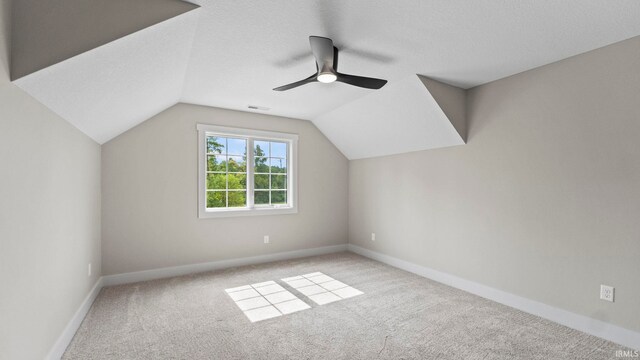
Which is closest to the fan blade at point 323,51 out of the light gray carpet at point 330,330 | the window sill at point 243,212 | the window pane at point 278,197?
the light gray carpet at point 330,330

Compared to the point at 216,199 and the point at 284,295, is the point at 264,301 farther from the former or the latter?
the point at 216,199

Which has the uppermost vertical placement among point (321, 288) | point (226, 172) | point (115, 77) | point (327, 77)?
point (327, 77)

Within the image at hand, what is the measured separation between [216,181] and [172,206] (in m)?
0.71

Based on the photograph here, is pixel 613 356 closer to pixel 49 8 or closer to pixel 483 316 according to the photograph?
pixel 483 316

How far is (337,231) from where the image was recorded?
553 centimetres

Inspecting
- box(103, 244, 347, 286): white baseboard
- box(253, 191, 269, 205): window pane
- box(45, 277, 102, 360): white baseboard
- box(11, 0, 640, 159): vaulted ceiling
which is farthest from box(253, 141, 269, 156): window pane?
box(45, 277, 102, 360): white baseboard

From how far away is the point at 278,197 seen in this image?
200 inches

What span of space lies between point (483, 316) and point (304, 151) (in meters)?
3.45

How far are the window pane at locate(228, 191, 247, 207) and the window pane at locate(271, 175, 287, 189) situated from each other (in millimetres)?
513

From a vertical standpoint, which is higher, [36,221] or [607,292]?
[36,221]

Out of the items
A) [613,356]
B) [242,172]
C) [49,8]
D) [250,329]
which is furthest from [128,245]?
Result: [613,356]

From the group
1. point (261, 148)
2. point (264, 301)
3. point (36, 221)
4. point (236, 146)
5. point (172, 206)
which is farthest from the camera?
point (261, 148)

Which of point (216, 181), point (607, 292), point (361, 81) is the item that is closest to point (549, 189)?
point (607, 292)

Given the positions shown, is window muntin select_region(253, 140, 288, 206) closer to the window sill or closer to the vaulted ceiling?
the window sill
